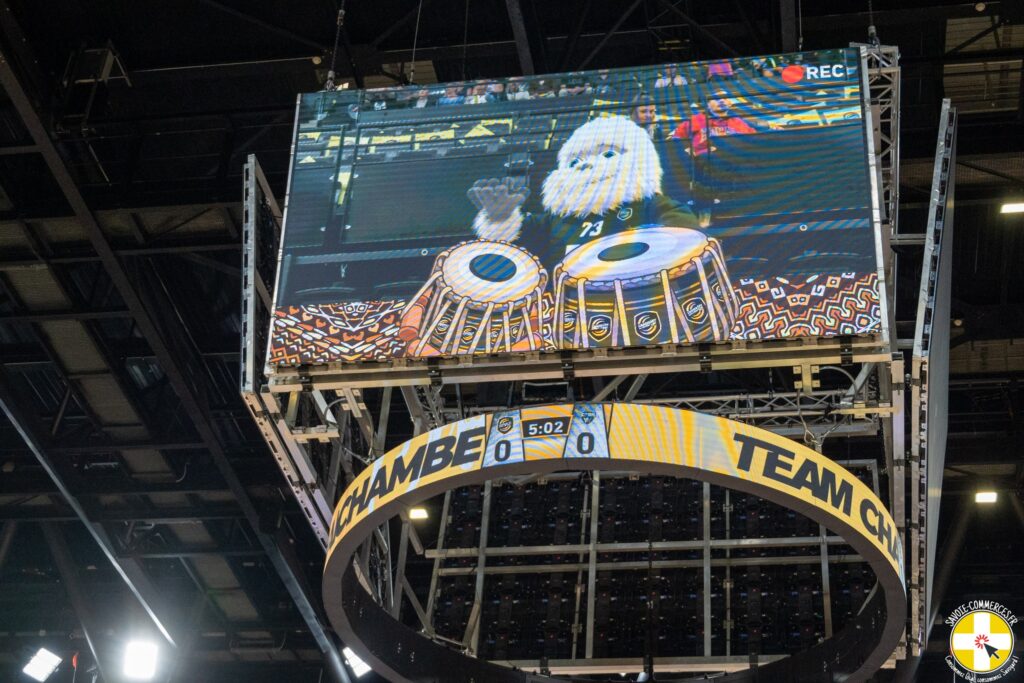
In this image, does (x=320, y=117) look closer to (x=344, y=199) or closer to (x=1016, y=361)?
(x=344, y=199)

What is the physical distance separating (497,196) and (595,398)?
2823 mm

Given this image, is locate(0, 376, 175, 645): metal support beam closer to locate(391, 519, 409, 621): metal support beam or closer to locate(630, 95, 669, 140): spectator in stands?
locate(391, 519, 409, 621): metal support beam

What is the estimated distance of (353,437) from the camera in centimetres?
1584

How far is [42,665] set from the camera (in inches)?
945

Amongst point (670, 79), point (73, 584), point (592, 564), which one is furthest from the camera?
point (73, 584)

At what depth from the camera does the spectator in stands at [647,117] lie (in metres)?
14.2

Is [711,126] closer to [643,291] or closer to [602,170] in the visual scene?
[602,170]

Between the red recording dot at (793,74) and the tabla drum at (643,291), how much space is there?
2312 mm

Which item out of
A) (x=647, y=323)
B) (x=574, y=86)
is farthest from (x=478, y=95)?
(x=647, y=323)

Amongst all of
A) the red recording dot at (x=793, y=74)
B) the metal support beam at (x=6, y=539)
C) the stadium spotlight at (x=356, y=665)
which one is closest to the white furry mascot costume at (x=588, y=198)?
the red recording dot at (x=793, y=74)

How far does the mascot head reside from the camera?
13750 mm

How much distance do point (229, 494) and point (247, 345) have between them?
27.2ft

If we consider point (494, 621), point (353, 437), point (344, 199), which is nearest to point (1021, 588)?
point (494, 621)

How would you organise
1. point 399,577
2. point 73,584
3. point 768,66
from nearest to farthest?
point 768,66 < point 399,577 < point 73,584
